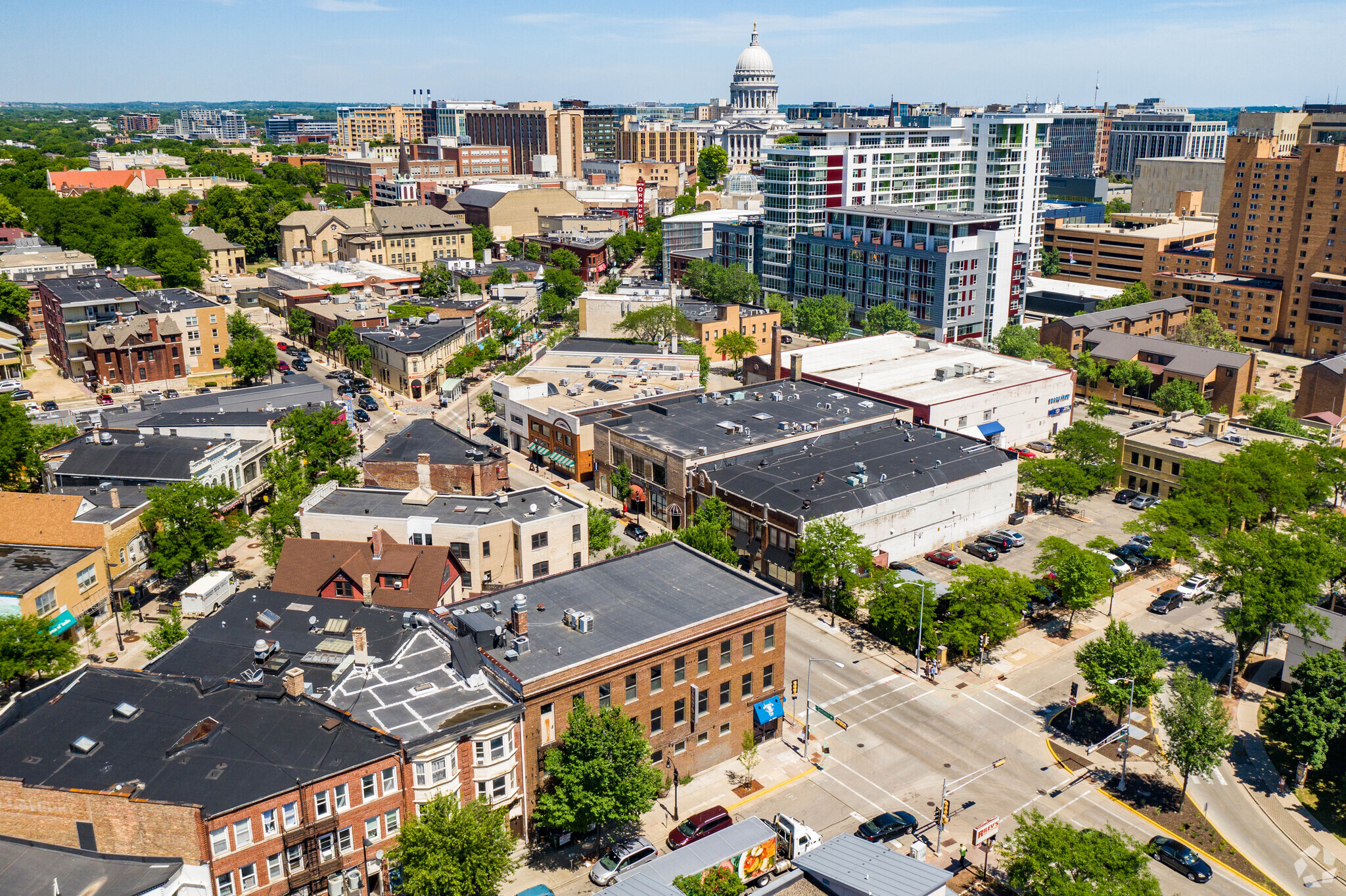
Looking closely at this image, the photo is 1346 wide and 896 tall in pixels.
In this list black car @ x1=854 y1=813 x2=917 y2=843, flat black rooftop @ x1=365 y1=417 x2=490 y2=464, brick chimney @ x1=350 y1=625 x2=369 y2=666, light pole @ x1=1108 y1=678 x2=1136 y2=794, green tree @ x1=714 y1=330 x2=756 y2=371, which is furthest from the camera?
green tree @ x1=714 y1=330 x2=756 y2=371

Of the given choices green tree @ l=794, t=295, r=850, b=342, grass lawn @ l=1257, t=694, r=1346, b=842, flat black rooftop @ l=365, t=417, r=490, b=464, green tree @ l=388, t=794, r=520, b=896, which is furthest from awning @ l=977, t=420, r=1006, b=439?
green tree @ l=388, t=794, r=520, b=896

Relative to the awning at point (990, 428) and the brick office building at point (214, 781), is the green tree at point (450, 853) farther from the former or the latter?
the awning at point (990, 428)

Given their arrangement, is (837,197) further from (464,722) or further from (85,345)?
(464,722)

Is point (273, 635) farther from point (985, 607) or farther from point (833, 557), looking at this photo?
point (985, 607)

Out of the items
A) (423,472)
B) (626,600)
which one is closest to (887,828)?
(626,600)

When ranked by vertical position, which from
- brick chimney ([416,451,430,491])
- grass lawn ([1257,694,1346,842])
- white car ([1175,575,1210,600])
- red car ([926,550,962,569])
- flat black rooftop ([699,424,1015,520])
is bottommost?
grass lawn ([1257,694,1346,842])

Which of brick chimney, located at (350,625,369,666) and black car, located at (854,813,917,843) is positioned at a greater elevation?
brick chimney, located at (350,625,369,666)

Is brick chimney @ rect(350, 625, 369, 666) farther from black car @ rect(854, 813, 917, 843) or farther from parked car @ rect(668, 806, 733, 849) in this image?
black car @ rect(854, 813, 917, 843)
